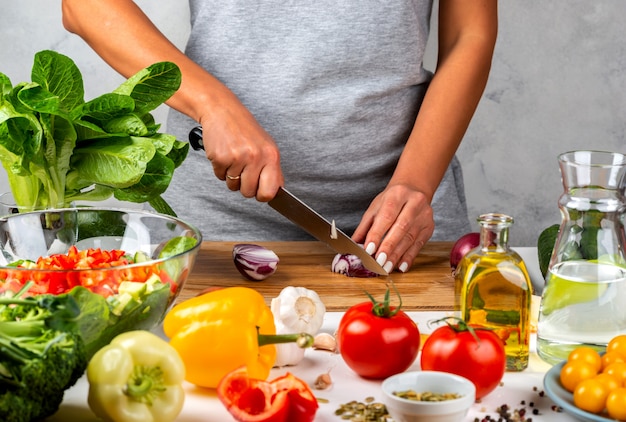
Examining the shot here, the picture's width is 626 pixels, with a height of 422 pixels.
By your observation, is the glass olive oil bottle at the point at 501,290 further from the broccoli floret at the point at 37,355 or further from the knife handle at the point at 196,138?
the knife handle at the point at 196,138

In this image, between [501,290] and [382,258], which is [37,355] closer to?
[501,290]

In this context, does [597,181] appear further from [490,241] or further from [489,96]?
[489,96]

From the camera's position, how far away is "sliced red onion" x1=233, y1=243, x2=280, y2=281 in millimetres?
1498

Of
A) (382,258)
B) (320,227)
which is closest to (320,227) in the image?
(320,227)

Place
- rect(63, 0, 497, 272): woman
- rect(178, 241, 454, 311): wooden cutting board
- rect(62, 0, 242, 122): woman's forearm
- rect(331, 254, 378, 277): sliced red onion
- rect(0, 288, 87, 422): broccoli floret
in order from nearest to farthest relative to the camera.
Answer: rect(0, 288, 87, 422): broccoli floret
rect(178, 241, 454, 311): wooden cutting board
rect(331, 254, 378, 277): sliced red onion
rect(62, 0, 242, 122): woman's forearm
rect(63, 0, 497, 272): woman

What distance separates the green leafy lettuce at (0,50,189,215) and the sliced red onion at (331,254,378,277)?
0.35 metres

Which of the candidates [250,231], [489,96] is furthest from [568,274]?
[489,96]

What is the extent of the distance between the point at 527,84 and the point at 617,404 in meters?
1.76

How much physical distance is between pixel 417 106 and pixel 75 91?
892mm

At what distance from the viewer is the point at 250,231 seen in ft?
6.38

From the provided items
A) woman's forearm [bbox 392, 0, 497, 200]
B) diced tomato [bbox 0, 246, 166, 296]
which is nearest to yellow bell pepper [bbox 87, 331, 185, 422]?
diced tomato [bbox 0, 246, 166, 296]

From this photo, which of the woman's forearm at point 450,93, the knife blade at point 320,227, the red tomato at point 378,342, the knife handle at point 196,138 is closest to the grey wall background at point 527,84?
the woman's forearm at point 450,93

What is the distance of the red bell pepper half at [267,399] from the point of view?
0.94 meters

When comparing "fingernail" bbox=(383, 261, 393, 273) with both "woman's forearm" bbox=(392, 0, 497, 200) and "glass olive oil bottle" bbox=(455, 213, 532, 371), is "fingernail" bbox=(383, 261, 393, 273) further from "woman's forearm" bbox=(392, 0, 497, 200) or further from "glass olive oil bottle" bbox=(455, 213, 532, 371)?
"glass olive oil bottle" bbox=(455, 213, 532, 371)
